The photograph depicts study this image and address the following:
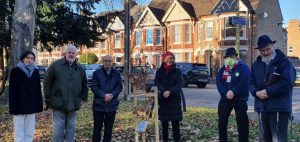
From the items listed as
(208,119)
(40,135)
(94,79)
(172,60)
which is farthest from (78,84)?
(208,119)

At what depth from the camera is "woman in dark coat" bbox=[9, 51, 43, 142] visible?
7.41m

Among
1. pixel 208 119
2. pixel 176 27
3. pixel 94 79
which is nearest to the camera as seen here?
pixel 94 79

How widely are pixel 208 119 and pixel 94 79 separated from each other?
5.29 metres

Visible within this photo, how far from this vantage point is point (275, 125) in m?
6.81

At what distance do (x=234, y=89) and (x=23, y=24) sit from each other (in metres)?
6.02

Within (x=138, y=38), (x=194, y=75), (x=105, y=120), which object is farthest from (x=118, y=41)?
(x=105, y=120)

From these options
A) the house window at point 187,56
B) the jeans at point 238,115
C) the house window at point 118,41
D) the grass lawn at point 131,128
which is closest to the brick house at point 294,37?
the house window at point 118,41

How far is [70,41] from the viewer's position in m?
23.2

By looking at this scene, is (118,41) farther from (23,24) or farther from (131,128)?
(131,128)

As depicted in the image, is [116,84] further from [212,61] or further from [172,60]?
[212,61]

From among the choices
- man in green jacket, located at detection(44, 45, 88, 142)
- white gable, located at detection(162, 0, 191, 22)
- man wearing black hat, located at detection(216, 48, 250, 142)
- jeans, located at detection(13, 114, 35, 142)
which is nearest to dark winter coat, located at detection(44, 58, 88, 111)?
man in green jacket, located at detection(44, 45, 88, 142)

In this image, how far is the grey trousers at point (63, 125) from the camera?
24.7ft

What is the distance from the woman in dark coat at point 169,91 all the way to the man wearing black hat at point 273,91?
1899 mm

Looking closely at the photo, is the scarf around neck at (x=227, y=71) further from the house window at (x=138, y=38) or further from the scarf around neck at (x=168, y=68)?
the house window at (x=138, y=38)
